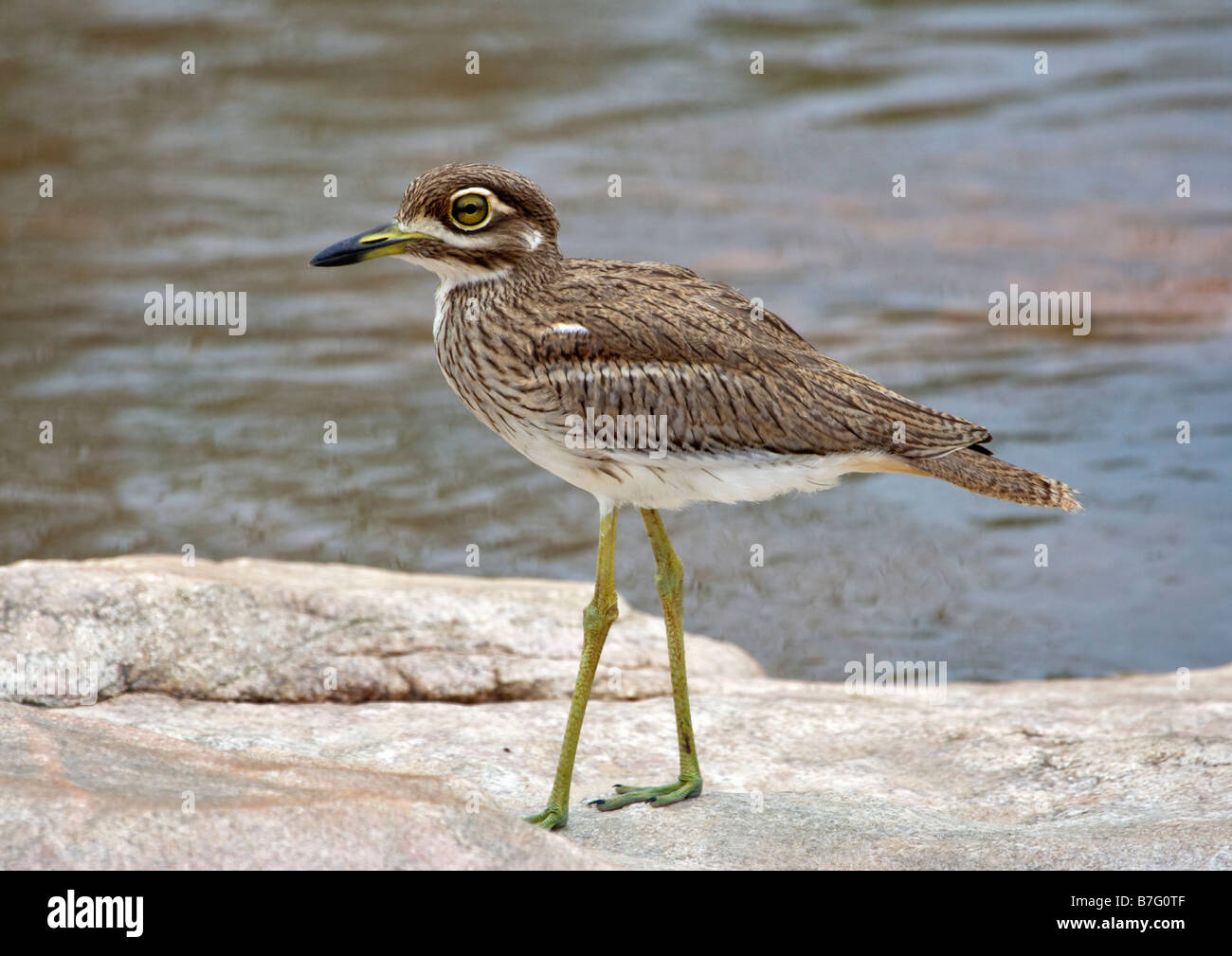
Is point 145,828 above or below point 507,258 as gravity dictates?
below

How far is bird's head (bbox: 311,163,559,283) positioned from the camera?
5336 mm

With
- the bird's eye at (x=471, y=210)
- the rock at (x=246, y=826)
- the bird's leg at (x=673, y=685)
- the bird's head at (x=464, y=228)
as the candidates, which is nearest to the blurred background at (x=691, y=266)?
the bird's leg at (x=673, y=685)

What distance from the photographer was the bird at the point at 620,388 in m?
5.27

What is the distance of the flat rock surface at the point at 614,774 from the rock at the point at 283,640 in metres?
0.04

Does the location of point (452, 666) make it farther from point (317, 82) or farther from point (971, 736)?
point (317, 82)

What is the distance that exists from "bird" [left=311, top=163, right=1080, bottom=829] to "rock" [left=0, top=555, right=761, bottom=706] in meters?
1.49

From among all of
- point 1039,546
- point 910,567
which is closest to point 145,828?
point 910,567

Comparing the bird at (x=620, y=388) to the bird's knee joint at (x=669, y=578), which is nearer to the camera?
the bird at (x=620, y=388)

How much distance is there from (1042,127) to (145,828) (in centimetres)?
1424

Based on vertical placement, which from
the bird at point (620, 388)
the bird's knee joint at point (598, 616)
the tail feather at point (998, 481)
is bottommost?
the bird's knee joint at point (598, 616)

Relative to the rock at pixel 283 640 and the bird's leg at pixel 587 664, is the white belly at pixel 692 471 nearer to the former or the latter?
the bird's leg at pixel 587 664

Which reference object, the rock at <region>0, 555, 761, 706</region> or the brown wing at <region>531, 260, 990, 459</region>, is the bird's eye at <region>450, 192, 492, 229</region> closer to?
the brown wing at <region>531, 260, 990, 459</region>

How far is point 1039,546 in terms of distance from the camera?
10.3 meters

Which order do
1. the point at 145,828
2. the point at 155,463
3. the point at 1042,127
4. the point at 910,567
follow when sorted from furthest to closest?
1. the point at 1042,127
2. the point at 155,463
3. the point at 910,567
4. the point at 145,828
